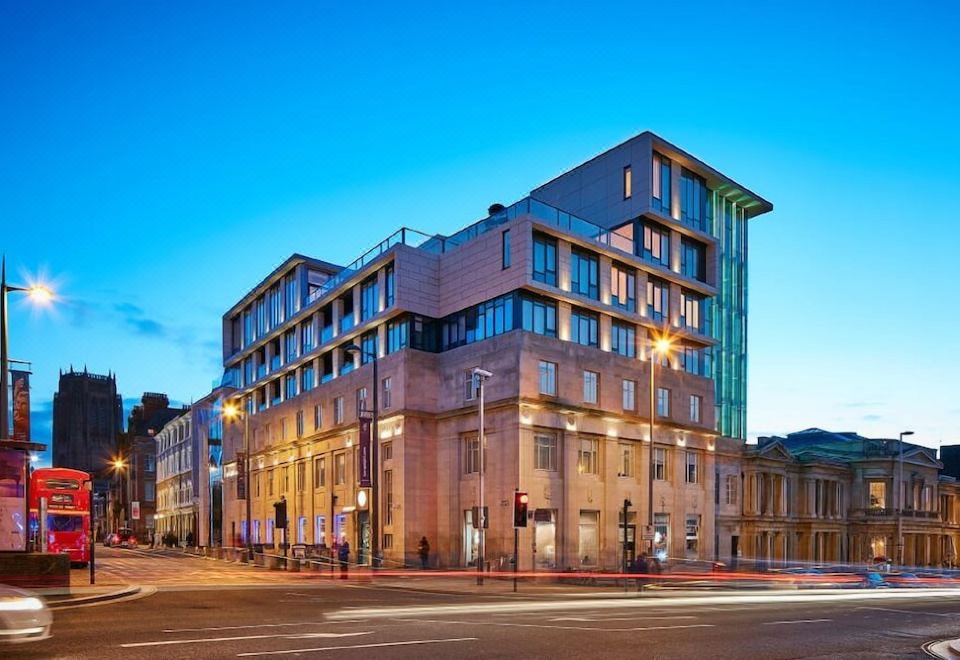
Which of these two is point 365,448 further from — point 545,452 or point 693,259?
point 693,259

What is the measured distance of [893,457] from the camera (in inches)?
3270

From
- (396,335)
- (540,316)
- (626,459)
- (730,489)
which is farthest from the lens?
(730,489)

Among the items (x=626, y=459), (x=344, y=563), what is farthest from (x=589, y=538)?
(x=344, y=563)

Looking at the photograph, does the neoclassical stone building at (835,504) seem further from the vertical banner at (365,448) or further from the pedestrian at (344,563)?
the pedestrian at (344,563)

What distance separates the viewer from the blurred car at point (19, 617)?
38.6 ft

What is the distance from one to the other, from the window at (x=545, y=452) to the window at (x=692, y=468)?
13.4 m

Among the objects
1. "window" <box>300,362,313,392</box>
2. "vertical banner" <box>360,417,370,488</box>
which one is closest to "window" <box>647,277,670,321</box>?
"vertical banner" <box>360,417,370,488</box>

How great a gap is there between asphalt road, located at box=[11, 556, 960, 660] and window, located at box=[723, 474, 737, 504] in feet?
137

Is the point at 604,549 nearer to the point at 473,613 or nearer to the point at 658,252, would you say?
the point at 658,252

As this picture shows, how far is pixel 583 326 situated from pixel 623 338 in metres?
4.13

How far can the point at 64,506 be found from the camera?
44.1m

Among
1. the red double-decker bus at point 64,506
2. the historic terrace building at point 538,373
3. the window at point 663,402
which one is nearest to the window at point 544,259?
the historic terrace building at point 538,373

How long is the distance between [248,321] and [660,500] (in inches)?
1973

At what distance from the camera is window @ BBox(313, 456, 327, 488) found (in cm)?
6303
